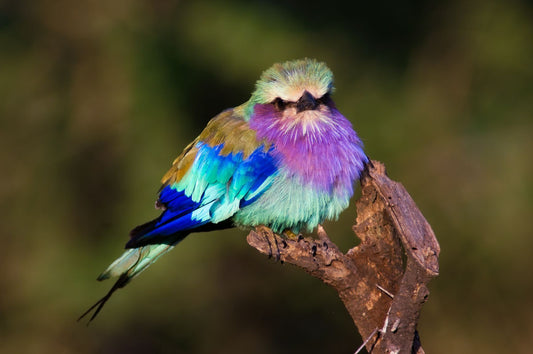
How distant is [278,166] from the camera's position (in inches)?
145

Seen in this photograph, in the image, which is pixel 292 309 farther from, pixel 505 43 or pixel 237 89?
pixel 505 43

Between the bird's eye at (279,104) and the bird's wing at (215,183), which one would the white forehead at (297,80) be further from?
the bird's wing at (215,183)

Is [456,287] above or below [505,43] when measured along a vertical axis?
below

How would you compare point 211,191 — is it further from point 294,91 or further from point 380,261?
point 380,261

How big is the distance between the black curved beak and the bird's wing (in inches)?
9.4

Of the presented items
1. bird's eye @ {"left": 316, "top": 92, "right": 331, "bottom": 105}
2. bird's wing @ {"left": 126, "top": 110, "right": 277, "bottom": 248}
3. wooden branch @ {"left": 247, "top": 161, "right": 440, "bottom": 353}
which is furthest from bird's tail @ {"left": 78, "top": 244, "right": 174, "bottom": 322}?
bird's eye @ {"left": 316, "top": 92, "right": 331, "bottom": 105}

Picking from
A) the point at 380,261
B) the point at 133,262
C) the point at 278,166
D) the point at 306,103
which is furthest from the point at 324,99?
the point at 133,262

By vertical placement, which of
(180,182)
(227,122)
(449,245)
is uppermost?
(227,122)

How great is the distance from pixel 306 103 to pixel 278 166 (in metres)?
0.32

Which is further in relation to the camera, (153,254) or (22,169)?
(22,169)

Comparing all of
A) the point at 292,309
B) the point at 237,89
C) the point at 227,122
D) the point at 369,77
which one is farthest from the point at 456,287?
the point at 227,122

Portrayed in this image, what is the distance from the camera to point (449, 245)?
6094 mm

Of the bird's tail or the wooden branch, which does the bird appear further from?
the wooden branch

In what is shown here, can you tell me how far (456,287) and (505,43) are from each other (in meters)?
2.12
